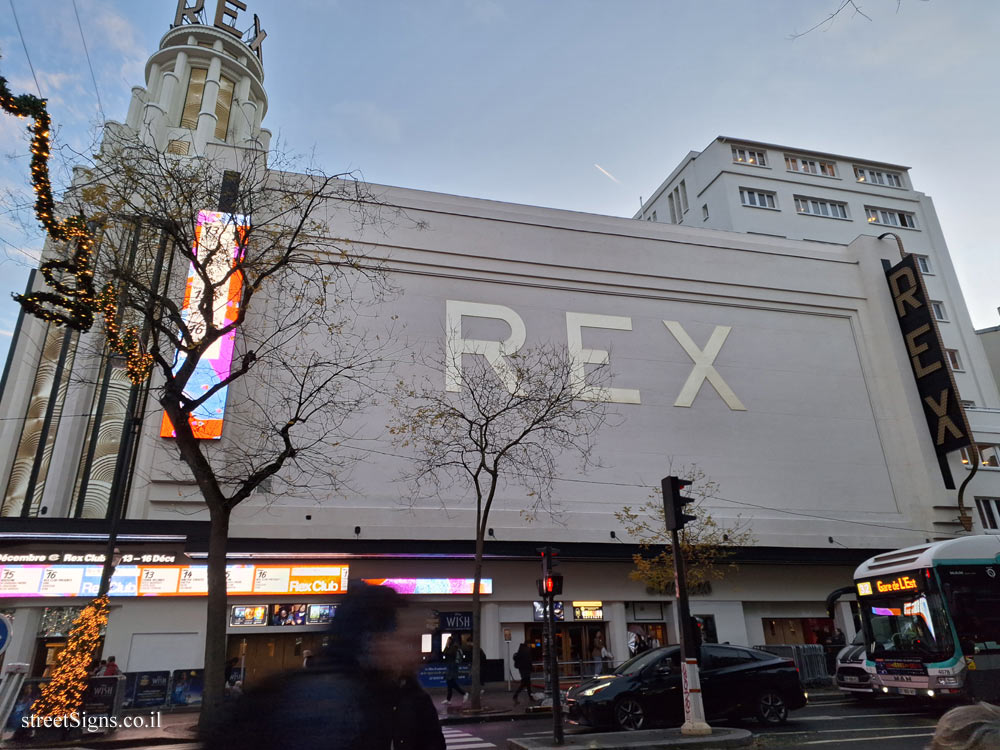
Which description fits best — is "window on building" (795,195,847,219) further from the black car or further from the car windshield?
the car windshield

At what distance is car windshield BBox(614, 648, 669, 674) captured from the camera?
13.0 meters

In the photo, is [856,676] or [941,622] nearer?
[941,622]

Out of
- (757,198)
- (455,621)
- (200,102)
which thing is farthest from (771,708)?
(757,198)

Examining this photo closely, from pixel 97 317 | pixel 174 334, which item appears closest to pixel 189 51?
pixel 97 317

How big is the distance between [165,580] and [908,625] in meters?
20.8

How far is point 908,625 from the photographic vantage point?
43.2ft

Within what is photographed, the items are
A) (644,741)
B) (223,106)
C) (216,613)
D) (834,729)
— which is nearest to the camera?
(644,741)

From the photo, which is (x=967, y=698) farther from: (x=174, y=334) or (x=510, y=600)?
(x=174, y=334)

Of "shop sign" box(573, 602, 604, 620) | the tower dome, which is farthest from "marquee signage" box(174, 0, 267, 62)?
"shop sign" box(573, 602, 604, 620)

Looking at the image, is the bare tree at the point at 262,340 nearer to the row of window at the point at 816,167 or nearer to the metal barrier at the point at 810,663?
the metal barrier at the point at 810,663

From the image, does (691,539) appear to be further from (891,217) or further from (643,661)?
(891,217)

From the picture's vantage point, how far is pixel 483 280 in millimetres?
27547

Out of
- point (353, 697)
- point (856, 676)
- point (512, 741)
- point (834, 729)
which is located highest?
point (353, 697)

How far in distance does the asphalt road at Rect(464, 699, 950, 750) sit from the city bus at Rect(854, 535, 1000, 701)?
32.1 inches
